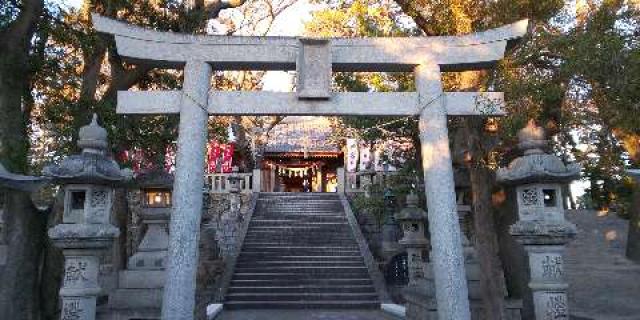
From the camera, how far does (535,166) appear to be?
6.42 meters

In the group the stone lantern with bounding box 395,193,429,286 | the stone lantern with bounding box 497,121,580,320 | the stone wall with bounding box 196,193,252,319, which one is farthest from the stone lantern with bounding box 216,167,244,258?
the stone lantern with bounding box 497,121,580,320

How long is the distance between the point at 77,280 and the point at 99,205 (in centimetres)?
102

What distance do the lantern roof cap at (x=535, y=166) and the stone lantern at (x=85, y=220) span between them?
551cm

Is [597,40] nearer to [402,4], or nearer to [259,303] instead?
[402,4]

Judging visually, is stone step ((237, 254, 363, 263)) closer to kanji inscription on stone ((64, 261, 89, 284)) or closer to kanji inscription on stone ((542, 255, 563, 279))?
kanji inscription on stone ((64, 261, 89, 284))

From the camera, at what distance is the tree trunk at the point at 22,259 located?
289 inches

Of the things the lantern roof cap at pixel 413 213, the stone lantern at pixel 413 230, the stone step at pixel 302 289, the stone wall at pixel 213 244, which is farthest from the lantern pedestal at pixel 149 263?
the stone lantern at pixel 413 230

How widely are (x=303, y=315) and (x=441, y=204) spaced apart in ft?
19.8

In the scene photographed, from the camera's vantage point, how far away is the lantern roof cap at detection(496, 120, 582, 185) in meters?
6.39

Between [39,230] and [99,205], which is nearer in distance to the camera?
[99,205]

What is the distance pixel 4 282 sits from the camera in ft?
24.1

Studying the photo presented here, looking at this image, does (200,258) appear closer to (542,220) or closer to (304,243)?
(304,243)

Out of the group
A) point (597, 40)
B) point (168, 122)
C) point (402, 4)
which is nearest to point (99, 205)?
point (168, 122)

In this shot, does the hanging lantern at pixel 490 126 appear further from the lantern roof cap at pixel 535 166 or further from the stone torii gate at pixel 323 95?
the lantern roof cap at pixel 535 166
